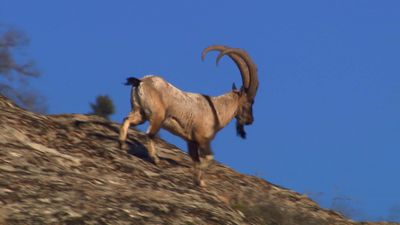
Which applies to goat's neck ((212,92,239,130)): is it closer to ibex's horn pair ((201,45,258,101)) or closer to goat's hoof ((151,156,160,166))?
ibex's horn pair ((201,45,258,101))

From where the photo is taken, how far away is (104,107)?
121 feet

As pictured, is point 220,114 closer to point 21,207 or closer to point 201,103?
point 201,103

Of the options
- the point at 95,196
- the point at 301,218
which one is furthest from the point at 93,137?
the point at 95,196

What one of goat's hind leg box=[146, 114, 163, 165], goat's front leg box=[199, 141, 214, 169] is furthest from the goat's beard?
goat's hind leg box=[146, 114, 163, 165]

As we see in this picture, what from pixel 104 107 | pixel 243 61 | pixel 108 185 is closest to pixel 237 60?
pixel 243 61

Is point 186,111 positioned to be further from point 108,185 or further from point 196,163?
point 108,185

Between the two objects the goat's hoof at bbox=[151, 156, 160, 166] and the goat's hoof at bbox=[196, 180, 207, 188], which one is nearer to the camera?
the goat's hoof at bbox=[196, 180, 207, 188]

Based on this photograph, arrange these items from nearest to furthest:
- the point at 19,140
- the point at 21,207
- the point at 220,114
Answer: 1. the point at 21,207
2. the point at 19,140
3. the point at 220,114

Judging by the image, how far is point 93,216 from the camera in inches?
507

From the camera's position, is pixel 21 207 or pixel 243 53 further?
pixel 243 53

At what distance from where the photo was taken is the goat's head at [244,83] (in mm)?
20234

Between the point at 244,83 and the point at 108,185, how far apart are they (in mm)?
6185

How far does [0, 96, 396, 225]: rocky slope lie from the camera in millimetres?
13109

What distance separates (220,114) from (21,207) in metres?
8.06
